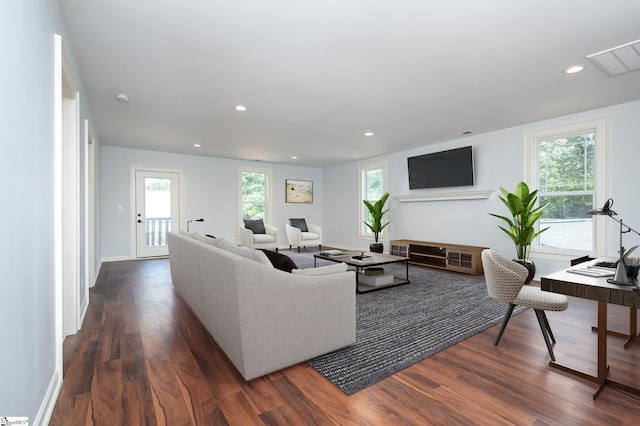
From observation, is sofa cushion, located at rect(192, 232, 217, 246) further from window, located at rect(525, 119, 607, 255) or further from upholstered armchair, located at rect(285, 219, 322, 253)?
window, located at rect(525, 119, 607, 255)

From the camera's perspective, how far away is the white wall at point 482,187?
3820 millimetres

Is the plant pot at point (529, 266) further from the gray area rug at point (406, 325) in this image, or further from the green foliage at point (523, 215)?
the gray area rug at point (406, 325)

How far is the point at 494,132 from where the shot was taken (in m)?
5.14

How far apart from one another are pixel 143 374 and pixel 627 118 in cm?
579

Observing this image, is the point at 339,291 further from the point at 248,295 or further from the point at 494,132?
the point at 494,132

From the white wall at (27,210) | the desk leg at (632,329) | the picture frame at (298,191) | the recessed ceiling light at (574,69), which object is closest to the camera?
the white wall at (27,210)

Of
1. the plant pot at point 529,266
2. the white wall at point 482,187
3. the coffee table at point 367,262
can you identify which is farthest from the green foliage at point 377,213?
the plant pot at point 529,266

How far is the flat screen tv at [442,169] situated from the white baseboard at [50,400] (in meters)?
5.82

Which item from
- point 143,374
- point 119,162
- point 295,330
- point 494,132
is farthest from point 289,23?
point 119,162

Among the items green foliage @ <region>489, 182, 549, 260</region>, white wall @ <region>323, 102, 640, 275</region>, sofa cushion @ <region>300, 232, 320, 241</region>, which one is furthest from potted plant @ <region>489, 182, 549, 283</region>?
sofa cushion @ <region>300, 232, 320, 241</region>

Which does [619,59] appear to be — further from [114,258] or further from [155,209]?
[114,258]

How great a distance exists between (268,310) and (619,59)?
3670 mm

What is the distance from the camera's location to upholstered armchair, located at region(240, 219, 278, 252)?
680 cm

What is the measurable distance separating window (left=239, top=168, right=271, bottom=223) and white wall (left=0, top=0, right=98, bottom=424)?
19.9ft
